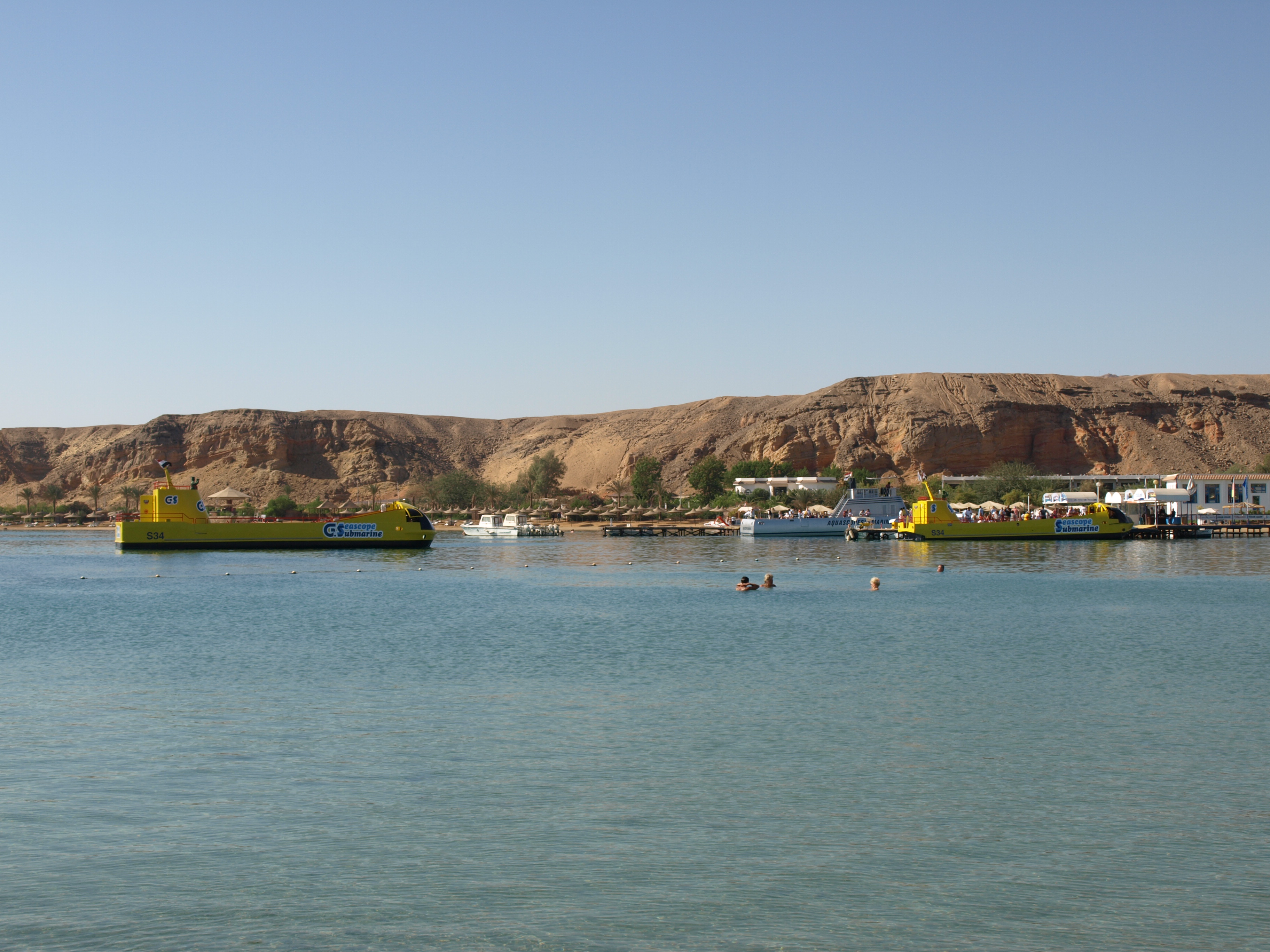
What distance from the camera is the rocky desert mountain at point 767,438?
148 m

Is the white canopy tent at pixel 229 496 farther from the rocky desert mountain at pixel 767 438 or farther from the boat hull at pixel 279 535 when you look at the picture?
the boat hull at pixel 279 535

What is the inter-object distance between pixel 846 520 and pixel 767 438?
62794 millimetres

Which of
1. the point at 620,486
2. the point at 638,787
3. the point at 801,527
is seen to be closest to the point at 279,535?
the point at 801,527

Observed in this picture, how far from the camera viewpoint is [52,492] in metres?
165

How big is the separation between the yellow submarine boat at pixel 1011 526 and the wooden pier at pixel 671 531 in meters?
22.2

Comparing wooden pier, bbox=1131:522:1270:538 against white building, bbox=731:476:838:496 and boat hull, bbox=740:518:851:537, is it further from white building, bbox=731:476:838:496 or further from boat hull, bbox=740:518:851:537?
white building, bbox=731:476:838:496

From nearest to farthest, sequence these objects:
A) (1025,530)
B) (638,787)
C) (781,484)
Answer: (638,787) < (1025,530) < (781,484)

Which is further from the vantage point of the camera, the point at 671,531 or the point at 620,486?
the point at 620,486

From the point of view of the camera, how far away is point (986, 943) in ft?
27.0

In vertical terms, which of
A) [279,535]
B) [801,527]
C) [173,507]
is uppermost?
[173,507]

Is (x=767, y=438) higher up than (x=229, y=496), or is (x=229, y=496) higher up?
(x=767, y=438)

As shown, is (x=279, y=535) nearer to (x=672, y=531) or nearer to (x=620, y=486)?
(x=672, y=531)

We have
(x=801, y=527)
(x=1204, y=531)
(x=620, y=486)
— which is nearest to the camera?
(x=1204, y=531)

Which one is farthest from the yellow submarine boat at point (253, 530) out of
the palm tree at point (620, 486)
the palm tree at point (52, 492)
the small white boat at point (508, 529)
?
the palm tree at point (52, 492)
